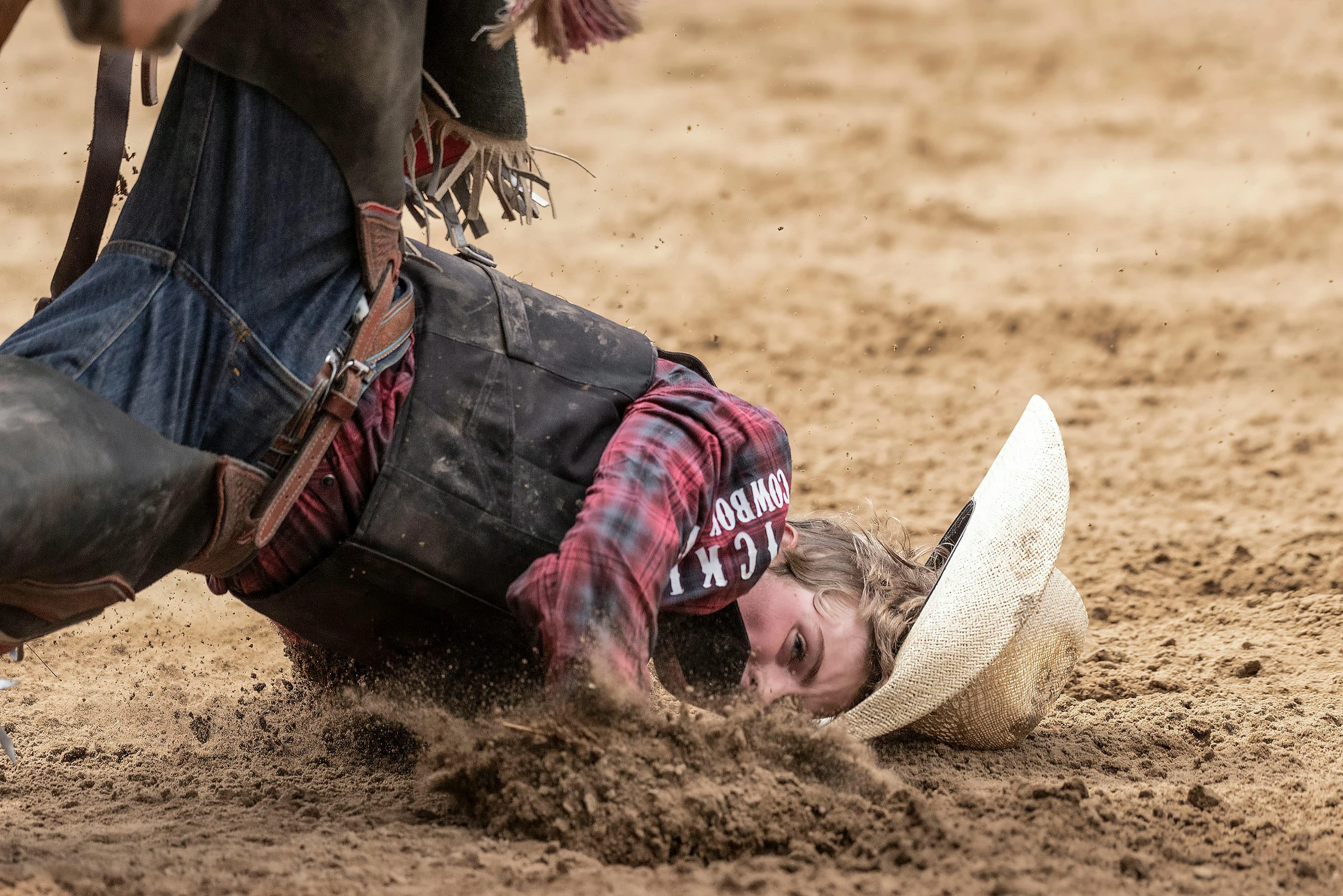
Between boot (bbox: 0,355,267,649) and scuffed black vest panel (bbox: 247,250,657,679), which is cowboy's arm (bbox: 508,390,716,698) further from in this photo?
boot (bbox: 0,355,267,649)

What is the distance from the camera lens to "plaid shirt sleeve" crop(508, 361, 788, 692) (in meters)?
1.65

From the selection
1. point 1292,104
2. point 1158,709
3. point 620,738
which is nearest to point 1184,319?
point 1292,104

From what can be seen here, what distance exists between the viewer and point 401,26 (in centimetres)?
165

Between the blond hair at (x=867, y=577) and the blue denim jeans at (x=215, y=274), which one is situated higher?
the blue denim jeans at (x=215, y=274)

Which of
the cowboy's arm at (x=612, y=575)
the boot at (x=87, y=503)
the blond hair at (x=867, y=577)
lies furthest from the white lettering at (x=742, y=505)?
the boot at (x=87, y=503)

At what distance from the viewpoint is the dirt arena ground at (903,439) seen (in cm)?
166

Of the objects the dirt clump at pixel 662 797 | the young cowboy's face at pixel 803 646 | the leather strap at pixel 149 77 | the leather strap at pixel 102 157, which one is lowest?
the dirt clump at pixel 662 797

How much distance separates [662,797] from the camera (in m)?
1.64

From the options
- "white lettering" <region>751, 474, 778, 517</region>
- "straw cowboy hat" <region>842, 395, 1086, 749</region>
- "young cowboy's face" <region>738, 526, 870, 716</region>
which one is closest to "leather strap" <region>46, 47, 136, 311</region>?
"white lettering" <region>751, 474, 778, 517</region>

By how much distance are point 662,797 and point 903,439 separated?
8.92ft

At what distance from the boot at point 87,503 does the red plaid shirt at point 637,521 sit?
0.15 meters

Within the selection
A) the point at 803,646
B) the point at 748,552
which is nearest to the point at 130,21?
the point at 748,552

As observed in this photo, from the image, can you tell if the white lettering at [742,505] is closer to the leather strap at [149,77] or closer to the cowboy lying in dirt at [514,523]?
the cowboy lying in dirt at [514,523]

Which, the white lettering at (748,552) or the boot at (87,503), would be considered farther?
the white lettering at (748,552)
